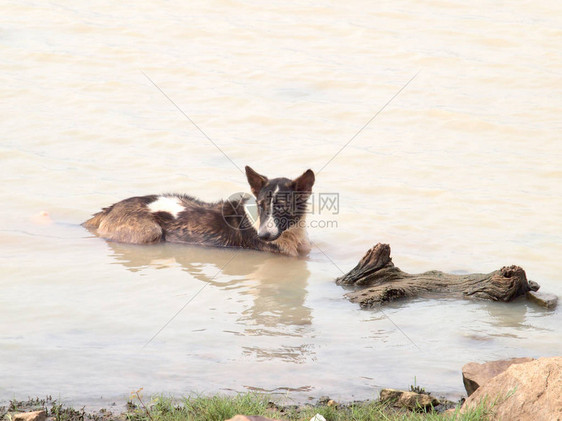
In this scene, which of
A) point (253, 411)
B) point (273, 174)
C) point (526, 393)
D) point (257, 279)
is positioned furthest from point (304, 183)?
point (526, 393)

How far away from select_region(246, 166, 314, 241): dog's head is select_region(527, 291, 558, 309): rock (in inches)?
122

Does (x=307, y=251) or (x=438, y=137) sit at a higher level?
(x=438, y=137)

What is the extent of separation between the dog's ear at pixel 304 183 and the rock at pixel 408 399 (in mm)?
4585

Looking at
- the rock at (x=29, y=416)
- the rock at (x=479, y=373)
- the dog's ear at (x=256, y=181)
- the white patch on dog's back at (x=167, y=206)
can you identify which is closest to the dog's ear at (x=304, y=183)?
the dog's ear at (x=256, y=181)

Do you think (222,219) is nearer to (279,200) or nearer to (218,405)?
(279,200)

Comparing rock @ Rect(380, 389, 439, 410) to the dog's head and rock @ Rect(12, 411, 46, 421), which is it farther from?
the dog's head

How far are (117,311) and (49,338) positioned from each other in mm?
908

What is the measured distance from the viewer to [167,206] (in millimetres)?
11023

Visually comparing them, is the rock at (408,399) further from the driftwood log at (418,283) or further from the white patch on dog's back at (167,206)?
the white patch on dog's back at (167,206)

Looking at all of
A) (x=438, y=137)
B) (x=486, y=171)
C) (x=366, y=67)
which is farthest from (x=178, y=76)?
(x=486, y=171)

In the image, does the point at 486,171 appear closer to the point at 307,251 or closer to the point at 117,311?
the point at 307,251

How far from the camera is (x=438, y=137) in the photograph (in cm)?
1444

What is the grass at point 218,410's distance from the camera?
5.62 meters

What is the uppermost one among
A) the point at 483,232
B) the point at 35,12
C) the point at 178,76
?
the point at 35,12
